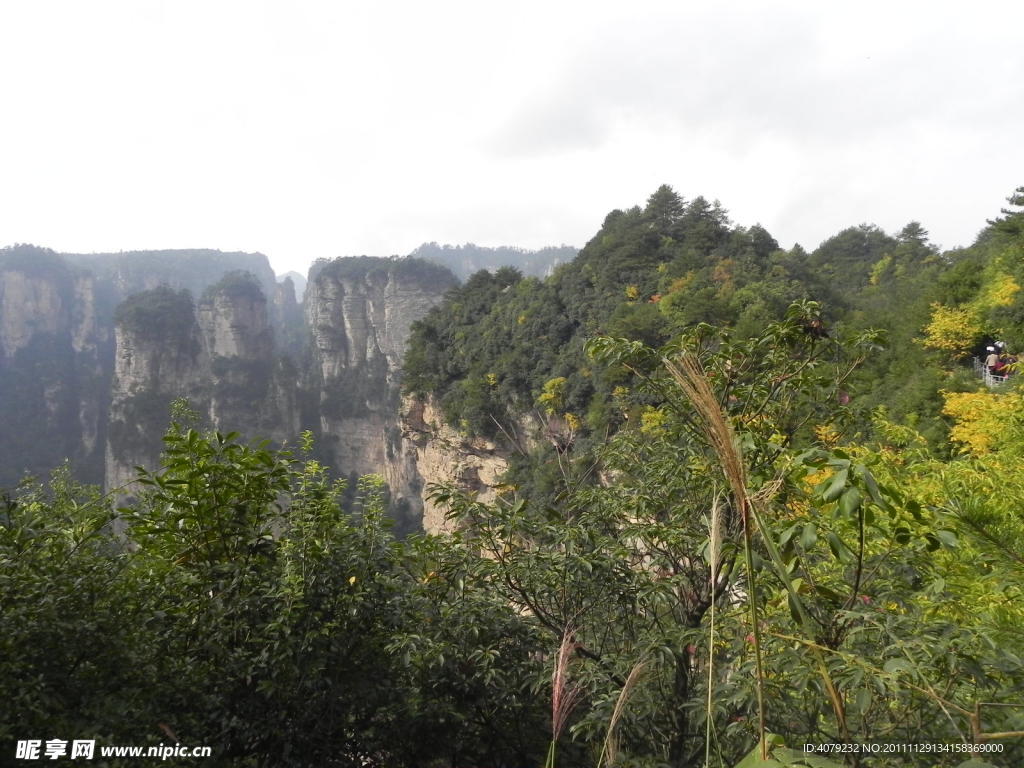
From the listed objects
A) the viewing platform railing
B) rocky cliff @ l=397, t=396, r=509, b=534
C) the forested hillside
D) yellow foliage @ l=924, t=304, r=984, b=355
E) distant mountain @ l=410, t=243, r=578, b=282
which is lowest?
rocky cliff @ l=397, t=396, r=509, b=534

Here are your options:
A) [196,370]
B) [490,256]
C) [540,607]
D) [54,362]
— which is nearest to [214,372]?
[196,370]

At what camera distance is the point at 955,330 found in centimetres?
1368

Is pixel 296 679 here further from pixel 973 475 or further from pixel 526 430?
pixel 526 430

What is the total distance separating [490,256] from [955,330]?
383 feet

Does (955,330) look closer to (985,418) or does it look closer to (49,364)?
(985,418)

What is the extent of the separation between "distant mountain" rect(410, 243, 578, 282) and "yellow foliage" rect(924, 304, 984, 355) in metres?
101

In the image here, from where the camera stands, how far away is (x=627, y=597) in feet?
10.1

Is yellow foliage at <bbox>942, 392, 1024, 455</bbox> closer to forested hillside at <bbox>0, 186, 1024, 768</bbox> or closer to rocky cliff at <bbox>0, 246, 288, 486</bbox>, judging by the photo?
forested hillside at <bbox>0, 186, 1024, 768</bbox>

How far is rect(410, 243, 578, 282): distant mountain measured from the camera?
117 m

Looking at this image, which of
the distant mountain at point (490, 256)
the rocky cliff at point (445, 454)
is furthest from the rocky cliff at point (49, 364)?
the distant mountain at point (490, 256)

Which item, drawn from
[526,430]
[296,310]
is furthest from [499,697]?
[296,310]

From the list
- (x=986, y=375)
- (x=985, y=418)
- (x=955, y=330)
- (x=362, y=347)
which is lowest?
(x=985, y=418)

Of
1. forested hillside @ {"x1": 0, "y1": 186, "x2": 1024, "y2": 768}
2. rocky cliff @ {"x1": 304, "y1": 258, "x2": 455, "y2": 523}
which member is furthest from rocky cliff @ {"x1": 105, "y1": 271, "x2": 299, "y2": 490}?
forested hillside @ {"x1": 0, "y1": 186, "x2": 1024, "y2": 768}

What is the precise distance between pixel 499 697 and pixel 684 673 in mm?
1017
